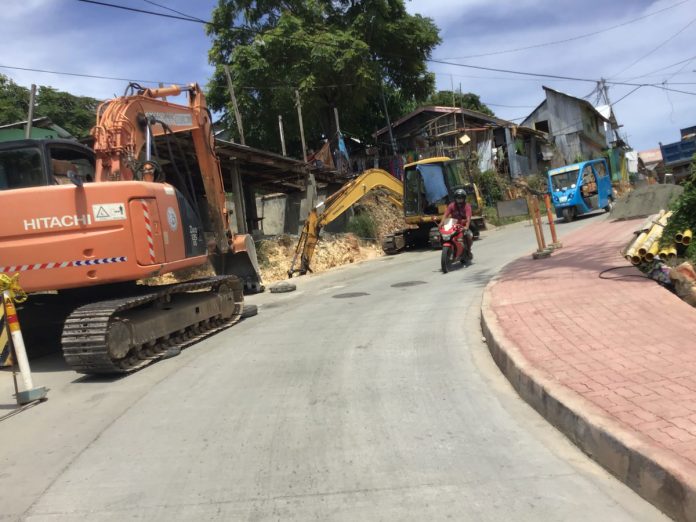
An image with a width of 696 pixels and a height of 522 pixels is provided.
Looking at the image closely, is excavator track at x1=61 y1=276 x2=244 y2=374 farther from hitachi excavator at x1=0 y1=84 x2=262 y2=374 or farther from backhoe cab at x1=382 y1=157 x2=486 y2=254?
backhoe cab at x1=382 y1=157 x2=486 y2=254

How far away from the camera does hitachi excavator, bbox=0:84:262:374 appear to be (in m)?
6.89

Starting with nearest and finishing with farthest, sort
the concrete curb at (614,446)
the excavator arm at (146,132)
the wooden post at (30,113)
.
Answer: the concrete curb at (614,446), the excavator arm at (146,132), the wooden post at (30,113)

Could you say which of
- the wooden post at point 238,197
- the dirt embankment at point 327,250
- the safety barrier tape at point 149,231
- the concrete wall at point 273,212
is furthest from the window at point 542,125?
the safety barrier tape at point 149,231

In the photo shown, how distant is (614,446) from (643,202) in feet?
59.6

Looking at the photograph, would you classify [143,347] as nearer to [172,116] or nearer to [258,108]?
[172,116]

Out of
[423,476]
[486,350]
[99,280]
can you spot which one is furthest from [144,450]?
[486,350]

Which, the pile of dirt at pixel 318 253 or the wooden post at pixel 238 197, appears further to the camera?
the wooden post at pixel 238 197

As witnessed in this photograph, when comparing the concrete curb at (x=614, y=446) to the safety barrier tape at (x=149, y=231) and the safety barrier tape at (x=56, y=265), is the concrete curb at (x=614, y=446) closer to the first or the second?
the safety barrier tape at (x=149, y=231)

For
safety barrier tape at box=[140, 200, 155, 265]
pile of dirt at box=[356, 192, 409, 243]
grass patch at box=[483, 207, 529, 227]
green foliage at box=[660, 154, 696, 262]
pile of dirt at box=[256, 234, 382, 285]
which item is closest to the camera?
safety barrier tape at box=[140, 200, 155, 265]

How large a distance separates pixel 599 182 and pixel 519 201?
12951 mm

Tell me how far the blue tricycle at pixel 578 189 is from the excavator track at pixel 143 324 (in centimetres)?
1907

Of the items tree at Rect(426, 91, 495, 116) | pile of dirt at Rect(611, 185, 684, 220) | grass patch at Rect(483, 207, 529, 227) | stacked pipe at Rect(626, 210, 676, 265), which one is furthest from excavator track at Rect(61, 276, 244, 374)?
tree at Rect(426, 91, 495, 116)

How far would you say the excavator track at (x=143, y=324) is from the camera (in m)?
6.65

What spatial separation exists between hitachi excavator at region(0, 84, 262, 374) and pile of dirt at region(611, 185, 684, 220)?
51.2 feet
